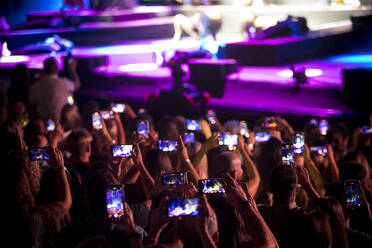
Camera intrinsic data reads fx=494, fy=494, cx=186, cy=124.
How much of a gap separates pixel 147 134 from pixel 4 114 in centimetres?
185

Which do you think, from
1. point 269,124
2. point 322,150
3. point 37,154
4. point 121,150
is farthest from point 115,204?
point 269,124

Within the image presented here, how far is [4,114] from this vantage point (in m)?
5.05

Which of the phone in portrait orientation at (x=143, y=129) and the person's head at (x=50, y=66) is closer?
the phone in portrait orientation at (x=143, y=129)

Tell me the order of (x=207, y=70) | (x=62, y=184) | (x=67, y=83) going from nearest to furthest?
(x=62, y=184)
(x=67, y=83)
(x=207, y=70)

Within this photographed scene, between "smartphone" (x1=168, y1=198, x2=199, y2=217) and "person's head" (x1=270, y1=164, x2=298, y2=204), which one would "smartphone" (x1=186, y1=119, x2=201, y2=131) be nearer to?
"person's head" (x1=270, y1=164, x2=298, y2=204)

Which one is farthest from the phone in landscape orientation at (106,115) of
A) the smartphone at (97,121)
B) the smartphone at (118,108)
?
the smartphone at (118,108)

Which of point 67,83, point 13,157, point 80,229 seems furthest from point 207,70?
point 80,229

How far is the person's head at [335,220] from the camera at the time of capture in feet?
6.84

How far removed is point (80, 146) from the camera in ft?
11.3

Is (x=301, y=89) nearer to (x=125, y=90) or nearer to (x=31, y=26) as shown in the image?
(x=125, y=90)

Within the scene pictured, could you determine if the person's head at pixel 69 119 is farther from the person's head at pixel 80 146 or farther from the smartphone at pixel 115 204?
the smartphone at pixel 115 204

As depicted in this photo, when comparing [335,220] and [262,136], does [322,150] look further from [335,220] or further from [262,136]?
[335,220]

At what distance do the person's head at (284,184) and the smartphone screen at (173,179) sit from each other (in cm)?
49

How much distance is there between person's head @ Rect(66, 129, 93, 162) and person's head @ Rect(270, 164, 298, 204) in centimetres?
146
